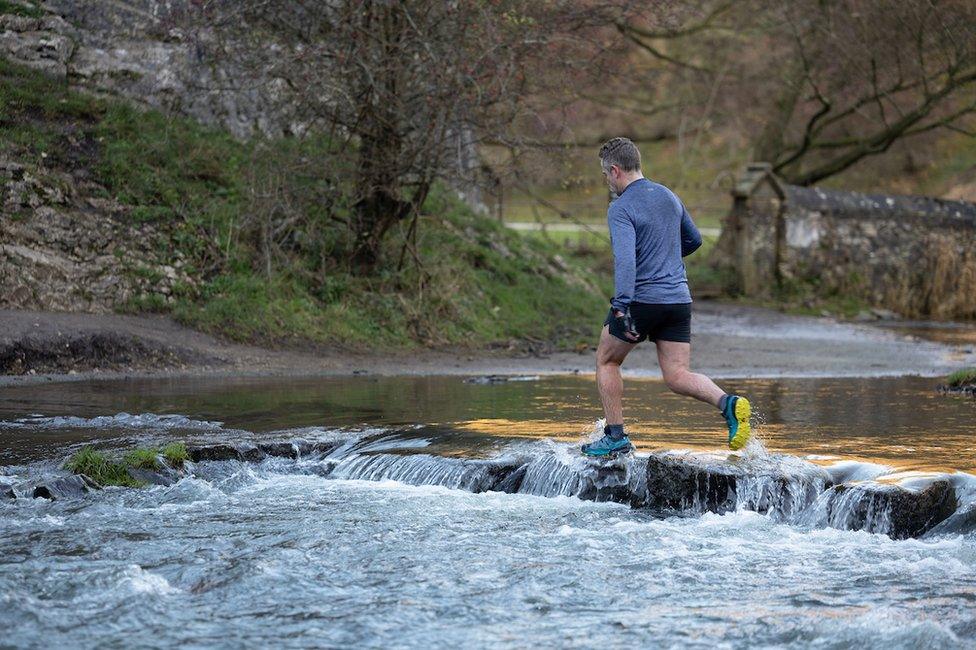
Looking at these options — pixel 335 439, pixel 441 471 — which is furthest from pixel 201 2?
pixel 441 471

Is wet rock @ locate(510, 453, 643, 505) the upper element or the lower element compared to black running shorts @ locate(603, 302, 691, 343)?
lower

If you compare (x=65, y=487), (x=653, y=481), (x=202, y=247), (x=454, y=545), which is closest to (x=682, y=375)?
(x=653, y=481)

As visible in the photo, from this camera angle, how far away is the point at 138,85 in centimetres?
1831

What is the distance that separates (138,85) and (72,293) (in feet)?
15.7

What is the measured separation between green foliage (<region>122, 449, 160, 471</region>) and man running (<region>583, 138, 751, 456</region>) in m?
3.10

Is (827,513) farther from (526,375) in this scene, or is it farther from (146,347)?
(146,347)

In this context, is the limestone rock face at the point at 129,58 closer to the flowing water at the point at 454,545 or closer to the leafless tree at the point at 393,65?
the leafless tree at the point at 393,65

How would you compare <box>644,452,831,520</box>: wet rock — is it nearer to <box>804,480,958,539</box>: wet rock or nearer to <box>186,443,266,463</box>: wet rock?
<box>804,480,958,539</box>: wet rock

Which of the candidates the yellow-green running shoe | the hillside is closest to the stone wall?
the hillside

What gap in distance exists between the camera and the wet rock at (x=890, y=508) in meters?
7.32

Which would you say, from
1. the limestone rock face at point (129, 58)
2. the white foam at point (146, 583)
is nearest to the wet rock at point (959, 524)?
the white foam at point (146, 583)

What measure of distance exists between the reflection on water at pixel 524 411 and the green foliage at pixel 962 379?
0.95 ft

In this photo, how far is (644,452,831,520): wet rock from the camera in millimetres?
7848

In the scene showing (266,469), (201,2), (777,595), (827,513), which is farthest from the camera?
(201,2)
